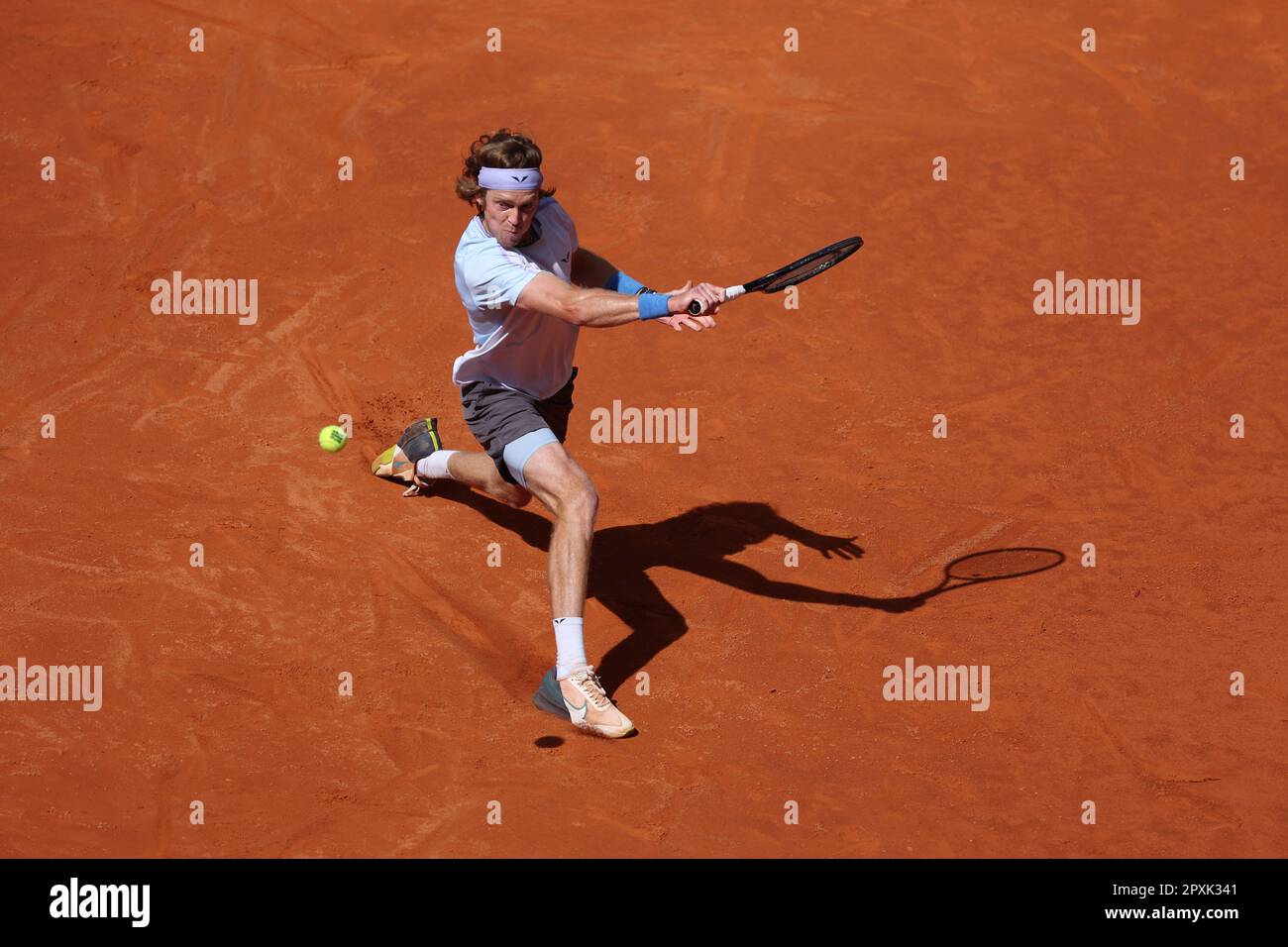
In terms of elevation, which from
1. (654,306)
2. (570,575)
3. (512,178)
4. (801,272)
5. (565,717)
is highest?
(512,178)

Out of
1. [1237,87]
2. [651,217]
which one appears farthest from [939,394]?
[1237,87]

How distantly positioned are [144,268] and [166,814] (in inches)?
188

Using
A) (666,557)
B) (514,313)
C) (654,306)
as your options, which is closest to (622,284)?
(514,313)

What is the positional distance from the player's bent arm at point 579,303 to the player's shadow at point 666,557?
1.48 meters

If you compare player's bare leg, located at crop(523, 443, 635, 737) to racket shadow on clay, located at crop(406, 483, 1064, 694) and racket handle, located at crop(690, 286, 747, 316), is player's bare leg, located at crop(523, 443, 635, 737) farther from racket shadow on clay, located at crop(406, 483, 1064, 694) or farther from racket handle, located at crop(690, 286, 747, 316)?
racket handle, located at crop(690, 286, 747, 316)

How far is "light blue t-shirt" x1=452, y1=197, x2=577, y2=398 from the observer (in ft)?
21.4

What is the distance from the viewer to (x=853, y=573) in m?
7.35

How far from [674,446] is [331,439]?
72.5 inches

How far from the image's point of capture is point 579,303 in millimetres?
6254

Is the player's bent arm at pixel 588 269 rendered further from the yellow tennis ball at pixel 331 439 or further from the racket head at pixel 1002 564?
the racket head at pixel 1002 564

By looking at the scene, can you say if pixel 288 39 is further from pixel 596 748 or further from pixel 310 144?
pixel 596 748

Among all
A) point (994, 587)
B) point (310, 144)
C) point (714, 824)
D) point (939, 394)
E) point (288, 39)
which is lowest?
point (714, 824)

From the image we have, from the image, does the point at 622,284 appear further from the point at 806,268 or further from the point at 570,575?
the point at 570,575

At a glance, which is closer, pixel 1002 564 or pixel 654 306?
pixel 654 306
